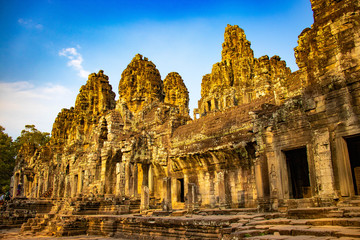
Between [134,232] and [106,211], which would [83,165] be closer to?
[106,211]

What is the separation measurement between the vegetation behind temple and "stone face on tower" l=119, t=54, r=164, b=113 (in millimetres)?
28136

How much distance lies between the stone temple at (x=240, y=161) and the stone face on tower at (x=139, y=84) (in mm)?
128

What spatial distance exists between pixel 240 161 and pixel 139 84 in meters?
18.4

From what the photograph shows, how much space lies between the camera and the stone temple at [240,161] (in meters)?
8.90

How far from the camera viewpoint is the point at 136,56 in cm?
3297

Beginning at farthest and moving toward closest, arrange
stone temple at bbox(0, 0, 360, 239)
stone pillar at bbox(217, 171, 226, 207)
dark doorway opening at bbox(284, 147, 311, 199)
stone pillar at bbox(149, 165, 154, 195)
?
stone pillar at bbox(149, 165, 154, 195), stone pillar at bbox(217, 171, 226, 207), dark doorway opening at bbox(284, 147, 311, 199), stone temple at bbox(0, 0, 360, 239)

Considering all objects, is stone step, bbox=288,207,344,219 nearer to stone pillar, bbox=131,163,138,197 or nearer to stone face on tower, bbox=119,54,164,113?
stone pillar, bbox=131,163,138,197

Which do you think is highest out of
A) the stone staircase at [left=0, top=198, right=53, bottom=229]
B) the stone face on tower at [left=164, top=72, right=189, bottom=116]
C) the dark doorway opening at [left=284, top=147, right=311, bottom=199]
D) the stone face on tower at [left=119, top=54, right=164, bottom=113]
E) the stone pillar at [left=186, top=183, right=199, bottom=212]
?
the stone face on tower at [left=164, top=72, right=189, bottom=116]

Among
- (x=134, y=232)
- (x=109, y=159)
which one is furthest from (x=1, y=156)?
(x=134, y=232)

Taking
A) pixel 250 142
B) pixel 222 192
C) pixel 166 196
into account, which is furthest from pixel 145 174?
pixel 250 142

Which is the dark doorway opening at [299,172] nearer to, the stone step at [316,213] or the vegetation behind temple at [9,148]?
the stone step at [316,213]

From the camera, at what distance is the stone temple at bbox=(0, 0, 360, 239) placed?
29.2 feet

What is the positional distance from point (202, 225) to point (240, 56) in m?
42.4

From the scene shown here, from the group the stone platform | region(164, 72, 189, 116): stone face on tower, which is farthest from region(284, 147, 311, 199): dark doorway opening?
region(164, 72, 189, 116): stone face on tower
